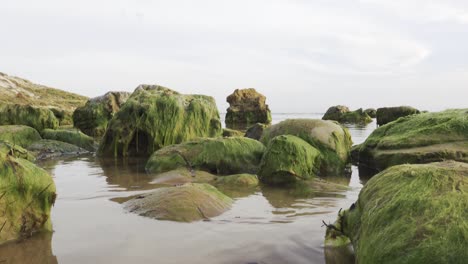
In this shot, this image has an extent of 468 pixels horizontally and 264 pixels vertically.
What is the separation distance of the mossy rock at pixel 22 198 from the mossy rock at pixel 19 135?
885 centimetres

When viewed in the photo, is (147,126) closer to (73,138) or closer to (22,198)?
(73,138)

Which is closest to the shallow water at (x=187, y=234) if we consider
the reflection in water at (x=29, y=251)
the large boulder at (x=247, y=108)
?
the reflection in water at (x=29, y=251)

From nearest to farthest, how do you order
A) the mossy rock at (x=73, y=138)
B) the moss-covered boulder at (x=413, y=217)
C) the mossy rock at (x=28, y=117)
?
the moss-covered boulder at (x=413, y=217) → the mossy rock at (x=73, y=138) → the mossy rock at (x=28, y=117)

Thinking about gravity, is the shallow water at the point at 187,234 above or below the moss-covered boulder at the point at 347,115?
below

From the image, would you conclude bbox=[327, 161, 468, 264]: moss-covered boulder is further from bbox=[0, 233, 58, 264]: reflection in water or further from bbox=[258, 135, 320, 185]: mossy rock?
bbox=[258, 135, 320, 185]: mossy rock

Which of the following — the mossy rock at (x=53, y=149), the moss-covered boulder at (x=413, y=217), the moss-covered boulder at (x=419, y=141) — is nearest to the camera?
the moss-covered boulder at (x=413, y=217)

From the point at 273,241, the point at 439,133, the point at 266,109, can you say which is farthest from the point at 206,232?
the point at 266,109

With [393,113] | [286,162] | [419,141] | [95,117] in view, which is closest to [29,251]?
[286,162]

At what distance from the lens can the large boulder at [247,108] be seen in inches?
1656

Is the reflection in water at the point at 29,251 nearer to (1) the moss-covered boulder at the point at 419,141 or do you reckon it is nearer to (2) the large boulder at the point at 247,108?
(1) the moss-covered boulder at the point at 419,141

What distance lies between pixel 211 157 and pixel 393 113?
20838 mm

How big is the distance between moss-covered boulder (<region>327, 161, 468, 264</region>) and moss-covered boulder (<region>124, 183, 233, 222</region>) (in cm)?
190

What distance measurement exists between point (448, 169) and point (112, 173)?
279 inches

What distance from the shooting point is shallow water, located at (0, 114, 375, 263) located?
12.2 feet
